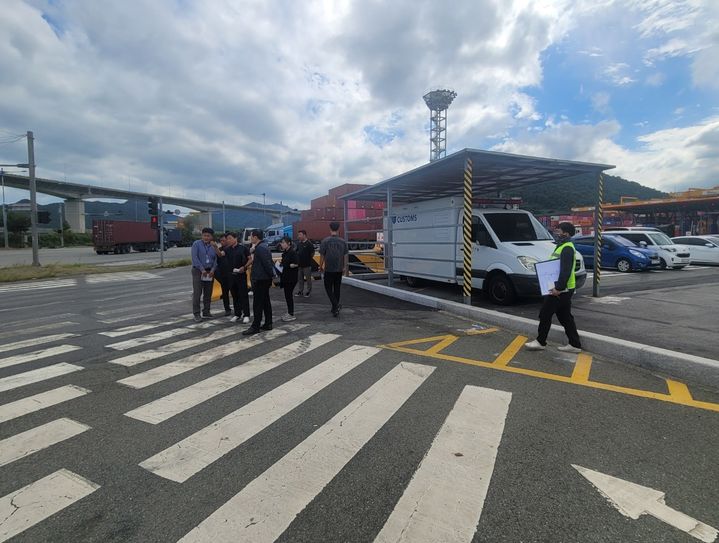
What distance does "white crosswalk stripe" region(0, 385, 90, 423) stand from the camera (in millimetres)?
3973

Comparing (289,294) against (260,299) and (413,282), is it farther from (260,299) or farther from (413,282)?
(413,282)

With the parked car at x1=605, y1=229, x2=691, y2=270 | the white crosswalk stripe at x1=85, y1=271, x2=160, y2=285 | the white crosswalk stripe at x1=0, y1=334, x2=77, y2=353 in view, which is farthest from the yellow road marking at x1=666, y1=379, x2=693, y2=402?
the white crosswalk stripe at x1=85, y1=271, x2=160, y2=285

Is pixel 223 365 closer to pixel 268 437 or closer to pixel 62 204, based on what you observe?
pixel 268 437

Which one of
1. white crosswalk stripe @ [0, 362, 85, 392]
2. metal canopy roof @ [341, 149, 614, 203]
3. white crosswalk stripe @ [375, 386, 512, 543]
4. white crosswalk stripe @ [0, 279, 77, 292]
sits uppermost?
metal canopy roof @ [341, 149, 614, 203]

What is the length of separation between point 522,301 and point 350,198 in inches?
271

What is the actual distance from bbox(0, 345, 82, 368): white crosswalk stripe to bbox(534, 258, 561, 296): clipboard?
6995 millimetres

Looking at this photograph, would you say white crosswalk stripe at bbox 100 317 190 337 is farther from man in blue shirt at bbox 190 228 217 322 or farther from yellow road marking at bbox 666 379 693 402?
yellow road marking at bbox 666 379 693 402

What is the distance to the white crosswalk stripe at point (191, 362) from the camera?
486cm

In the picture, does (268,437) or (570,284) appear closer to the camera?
(268,437)

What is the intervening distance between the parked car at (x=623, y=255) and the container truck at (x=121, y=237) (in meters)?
41.2

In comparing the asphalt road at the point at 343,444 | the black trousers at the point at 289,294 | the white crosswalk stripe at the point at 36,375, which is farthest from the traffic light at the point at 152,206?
the white crosswalk stripe at the point at 36,375

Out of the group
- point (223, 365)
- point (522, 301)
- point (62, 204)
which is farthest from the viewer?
point (62, 204)

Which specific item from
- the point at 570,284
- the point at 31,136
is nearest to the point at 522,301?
the point at 570,284

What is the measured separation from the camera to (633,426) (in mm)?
3537
